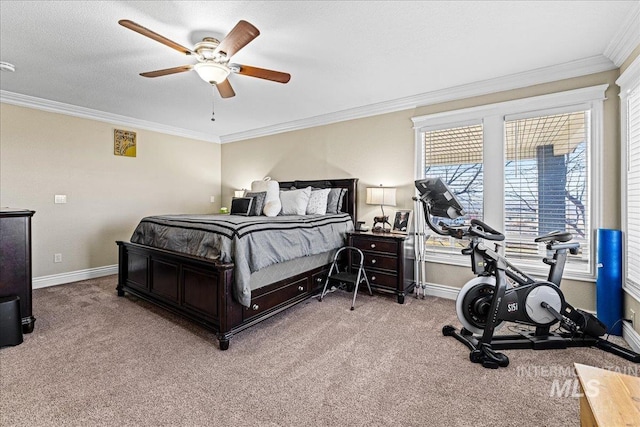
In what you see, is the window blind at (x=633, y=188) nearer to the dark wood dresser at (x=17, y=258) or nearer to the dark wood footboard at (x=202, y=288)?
the dark wood footboard at (x=202, y=288)

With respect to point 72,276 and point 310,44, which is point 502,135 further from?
point 72,276

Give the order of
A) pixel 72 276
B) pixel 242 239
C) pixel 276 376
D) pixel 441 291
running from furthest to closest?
pixel 72 276
pixel 441 291
pixel 242 239
pixel 276 376

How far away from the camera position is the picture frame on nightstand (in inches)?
153

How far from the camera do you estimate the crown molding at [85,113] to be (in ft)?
12.7

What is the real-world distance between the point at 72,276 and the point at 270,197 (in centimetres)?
315

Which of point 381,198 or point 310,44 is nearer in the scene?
point 310,44

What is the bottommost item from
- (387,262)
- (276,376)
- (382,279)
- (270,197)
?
(276,376)

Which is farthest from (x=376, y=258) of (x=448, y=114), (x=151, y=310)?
(x=151, y=310)

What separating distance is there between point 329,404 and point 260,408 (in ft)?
1.33

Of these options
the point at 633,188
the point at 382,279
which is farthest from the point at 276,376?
the point at 633,188

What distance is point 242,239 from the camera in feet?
8.41

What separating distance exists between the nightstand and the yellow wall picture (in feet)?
13.2

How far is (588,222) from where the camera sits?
2.93 meters

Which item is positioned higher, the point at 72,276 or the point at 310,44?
the point at 310,44
